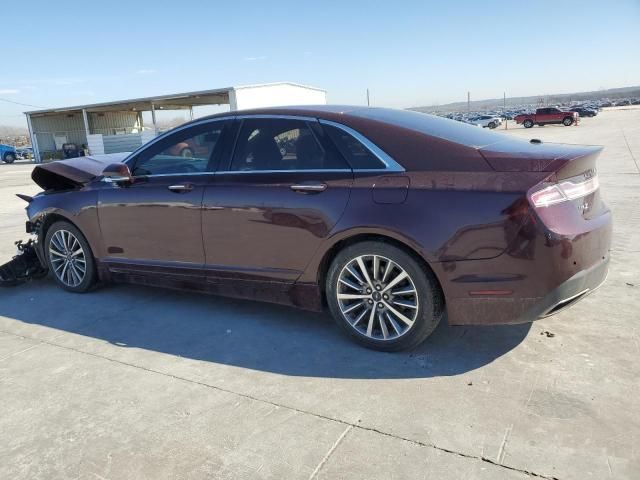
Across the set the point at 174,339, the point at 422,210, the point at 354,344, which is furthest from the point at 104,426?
the point at 422,210

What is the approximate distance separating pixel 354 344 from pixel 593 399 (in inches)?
60.8

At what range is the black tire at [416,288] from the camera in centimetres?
339

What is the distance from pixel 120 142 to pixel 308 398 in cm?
3784

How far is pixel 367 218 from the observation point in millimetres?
3447

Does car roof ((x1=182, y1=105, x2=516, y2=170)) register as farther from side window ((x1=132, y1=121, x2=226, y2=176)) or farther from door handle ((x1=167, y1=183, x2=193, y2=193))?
door handle ((x1=167, y1=183, x2=193, y2=193))

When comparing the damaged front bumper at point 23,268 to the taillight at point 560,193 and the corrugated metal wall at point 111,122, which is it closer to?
the taillight at point 560,193

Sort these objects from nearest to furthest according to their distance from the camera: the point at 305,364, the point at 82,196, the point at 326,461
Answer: the point at 326,461, the point at 305,364, the point at 82,196

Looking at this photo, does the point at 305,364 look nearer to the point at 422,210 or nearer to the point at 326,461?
the point at 326,461

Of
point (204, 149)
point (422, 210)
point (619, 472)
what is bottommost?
point (619, 472)

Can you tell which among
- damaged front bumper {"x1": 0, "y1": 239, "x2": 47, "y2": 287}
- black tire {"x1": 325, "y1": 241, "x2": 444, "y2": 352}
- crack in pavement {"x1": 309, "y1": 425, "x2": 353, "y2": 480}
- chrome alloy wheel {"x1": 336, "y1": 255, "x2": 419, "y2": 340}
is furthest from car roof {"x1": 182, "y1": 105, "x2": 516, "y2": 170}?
damaged front bumper {"x1": 0, "y1": 239, "x2": 47, "y2": 287}

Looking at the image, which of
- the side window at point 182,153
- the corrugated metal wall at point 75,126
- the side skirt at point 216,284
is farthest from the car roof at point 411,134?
the corrugated metal wall at point 75,126

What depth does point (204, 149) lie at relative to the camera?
4359 mm

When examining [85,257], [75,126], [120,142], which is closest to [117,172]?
[85,257]

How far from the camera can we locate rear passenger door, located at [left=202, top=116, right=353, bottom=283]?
12.1ft
